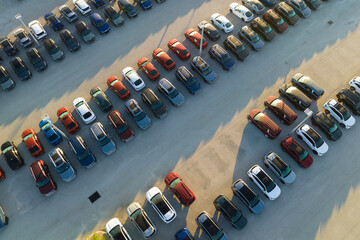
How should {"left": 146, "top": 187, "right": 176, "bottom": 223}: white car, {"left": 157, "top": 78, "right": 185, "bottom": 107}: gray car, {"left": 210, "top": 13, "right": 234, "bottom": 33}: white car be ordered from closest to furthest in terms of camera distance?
{"left": 146, "top": 187, "right": 176, "bottom": 223}: white car, {"left": 157, "top": 78, "right": 185, "bottom": 107}: gray car, {"left": 210, "top": 13, "right": 234, "bottom": 33}: white car

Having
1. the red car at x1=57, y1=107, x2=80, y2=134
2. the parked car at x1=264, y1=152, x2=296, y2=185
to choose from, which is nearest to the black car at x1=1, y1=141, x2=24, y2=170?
the red car at x1=57, y1=107, x2=80, y2=134

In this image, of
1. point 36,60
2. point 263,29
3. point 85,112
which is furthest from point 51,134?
point 263,29

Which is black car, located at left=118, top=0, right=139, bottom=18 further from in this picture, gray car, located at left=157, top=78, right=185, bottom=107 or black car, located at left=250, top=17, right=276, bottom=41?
black car, located at left=250, top=17, right=276, bottom=41

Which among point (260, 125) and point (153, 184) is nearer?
point (153, 184)

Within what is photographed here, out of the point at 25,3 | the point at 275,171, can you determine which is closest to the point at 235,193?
the point at 275,171

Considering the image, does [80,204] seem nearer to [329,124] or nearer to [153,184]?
[153,184]

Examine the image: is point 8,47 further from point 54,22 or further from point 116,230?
point 116,230
